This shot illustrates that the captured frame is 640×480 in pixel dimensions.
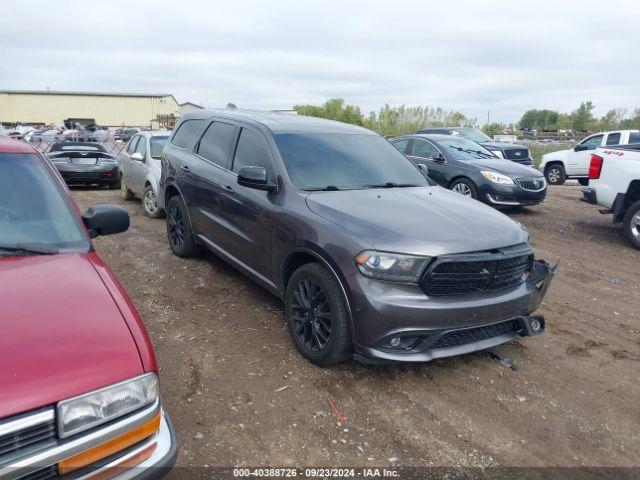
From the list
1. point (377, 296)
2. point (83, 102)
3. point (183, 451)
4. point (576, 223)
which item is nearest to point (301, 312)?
point (377, 296)

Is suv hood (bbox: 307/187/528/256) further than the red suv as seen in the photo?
Yes

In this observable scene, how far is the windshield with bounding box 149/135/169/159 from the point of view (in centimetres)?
910

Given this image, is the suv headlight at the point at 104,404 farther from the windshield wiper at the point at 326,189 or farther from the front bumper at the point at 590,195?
the front bumper at the point at 590,195

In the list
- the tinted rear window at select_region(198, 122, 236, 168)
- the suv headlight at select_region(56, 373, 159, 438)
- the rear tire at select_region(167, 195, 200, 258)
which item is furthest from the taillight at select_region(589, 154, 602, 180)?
the suv headlight at select_region(56, 373, 159, 438)

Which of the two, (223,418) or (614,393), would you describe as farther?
(614,393)

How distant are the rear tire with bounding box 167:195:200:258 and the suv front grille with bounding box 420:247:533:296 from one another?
3452mm

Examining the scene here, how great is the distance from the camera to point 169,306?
16.4 ft

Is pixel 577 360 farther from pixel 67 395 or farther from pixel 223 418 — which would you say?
pixel 67 395

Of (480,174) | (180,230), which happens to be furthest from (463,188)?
(180,230)

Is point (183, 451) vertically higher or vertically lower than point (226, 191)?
lower

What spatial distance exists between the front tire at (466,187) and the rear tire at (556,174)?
25.0ft

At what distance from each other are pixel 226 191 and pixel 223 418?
2.39 meters

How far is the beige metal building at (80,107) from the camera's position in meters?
73.8

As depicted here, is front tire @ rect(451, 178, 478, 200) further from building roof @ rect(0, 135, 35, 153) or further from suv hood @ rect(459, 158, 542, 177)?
building roof @ rect(0, 135, 35, 153)
